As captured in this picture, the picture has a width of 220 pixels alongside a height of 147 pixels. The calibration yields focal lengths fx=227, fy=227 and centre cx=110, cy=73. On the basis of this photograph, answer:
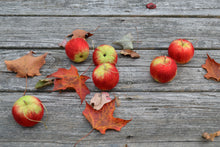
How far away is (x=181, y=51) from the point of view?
5.30 ft

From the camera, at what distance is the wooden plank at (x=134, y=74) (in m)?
1.55

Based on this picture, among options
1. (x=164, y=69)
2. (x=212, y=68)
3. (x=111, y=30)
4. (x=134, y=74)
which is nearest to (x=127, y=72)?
(x=134, y=74)

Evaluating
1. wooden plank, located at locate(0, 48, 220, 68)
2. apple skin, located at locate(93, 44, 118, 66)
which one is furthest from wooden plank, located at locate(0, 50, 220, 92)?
apple skin, located at locate(93, 44, 118, 66)

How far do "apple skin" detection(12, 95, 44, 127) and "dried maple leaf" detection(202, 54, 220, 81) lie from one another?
1150mm

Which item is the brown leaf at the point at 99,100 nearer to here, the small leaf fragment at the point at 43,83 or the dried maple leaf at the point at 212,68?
the small leaf fragment at the point at 43,83

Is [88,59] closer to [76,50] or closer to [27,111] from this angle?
[76,50]

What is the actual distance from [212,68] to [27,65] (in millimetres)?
1343

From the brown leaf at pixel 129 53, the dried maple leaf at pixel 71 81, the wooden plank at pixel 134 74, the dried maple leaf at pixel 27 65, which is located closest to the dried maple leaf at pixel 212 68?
the wooden plank at pixel 134 74

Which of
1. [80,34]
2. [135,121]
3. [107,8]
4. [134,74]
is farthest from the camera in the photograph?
[107,8]

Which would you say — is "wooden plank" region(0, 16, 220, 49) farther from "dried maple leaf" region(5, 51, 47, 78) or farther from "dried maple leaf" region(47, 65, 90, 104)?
"dried maple leaf" region(47, 65, 90, 104)

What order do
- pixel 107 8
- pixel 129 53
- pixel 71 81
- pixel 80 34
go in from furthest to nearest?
pixel 107 8 → pixel 80 34 → pixel 129 53 → pixel 71 81

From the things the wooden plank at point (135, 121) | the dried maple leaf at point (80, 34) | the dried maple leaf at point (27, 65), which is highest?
the dried maple leaf at point (80, 34)

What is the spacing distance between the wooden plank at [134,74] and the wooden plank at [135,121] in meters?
0.05

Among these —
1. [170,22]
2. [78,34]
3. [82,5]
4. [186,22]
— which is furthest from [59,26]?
[186,22]
